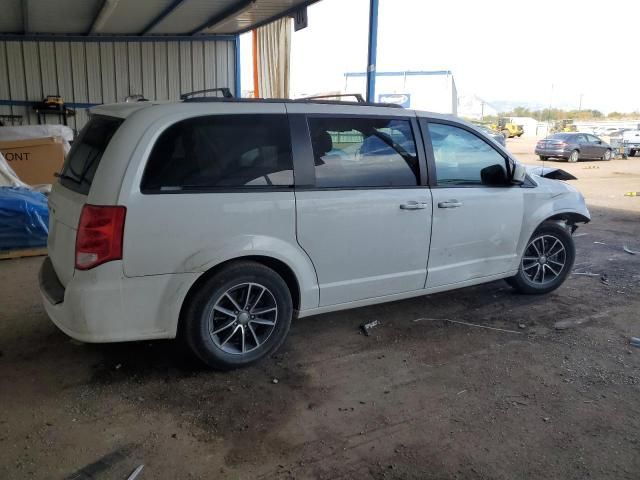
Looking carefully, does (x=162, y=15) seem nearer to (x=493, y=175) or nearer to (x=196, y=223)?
(x=493, y=175)

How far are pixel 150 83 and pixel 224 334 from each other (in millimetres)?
12811

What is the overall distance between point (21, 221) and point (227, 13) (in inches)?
274

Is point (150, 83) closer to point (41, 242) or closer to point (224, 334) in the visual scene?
point (41, 242)

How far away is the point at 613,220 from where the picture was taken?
1007 centimetres

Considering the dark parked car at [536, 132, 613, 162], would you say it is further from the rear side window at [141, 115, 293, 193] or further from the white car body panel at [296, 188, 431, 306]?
the rear side window at [141, 115, 293, 193]

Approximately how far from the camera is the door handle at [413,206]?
419 centimetres

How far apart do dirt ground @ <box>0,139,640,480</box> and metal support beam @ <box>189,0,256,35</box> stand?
783 centimetres

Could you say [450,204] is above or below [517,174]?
below

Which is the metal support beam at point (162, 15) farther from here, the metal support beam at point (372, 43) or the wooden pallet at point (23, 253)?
the wooden pallet at point (23, 253)

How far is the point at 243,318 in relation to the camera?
374 cm

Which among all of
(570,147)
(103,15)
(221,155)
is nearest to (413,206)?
(221,155)

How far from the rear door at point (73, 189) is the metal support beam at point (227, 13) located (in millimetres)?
7615

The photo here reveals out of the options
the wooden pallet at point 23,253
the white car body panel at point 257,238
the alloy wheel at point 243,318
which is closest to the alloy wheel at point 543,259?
the white car body panel at point 257,238

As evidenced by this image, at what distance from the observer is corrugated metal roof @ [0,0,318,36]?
416 inches
